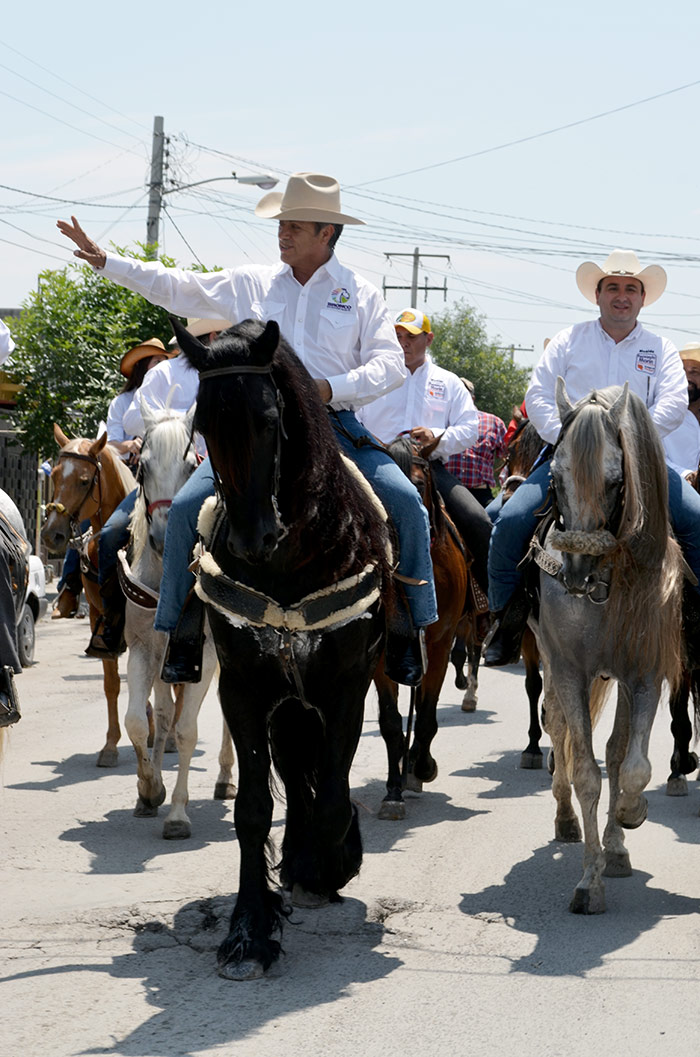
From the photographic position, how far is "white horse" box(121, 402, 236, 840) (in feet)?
26.2

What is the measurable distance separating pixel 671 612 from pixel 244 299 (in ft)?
8.31

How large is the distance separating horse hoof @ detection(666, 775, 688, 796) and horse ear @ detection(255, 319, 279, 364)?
531 centimetres

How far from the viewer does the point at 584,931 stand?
596 centimetres

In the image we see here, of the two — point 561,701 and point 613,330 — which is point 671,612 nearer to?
point 561,701

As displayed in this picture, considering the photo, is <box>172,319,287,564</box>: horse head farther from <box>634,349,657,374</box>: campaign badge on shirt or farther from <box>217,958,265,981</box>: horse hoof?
<box>634,349,657,374</box>: campaign badge on shirt

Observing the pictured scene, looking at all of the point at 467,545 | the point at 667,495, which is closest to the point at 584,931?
the point at 667,495

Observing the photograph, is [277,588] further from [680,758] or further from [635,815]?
[680,758]

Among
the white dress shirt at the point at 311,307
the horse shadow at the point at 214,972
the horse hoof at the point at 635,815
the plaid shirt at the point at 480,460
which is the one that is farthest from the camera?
the plaid shirt at the point at 480,460

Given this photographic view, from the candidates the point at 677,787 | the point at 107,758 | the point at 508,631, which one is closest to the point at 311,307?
the point at 508,631

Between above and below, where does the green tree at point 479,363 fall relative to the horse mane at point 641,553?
above

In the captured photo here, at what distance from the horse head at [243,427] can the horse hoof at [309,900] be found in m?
1.93

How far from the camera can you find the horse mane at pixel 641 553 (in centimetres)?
621

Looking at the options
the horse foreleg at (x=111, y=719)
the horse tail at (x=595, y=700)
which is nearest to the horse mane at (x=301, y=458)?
the horse tail at (x=595, y=700)

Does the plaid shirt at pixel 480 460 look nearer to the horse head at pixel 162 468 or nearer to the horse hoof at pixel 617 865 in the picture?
the horse head at pixel 162 468
